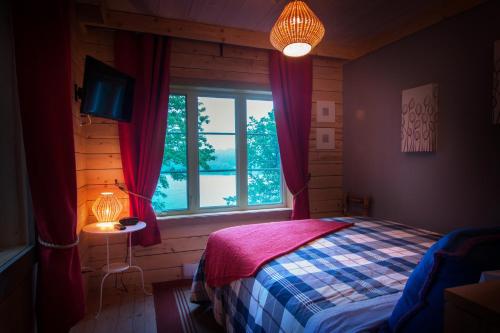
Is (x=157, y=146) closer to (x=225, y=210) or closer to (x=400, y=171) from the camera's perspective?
(x=225, y=210)

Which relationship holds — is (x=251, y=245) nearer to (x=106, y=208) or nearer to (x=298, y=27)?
(x=106, y=208)

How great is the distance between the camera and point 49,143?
162 cm

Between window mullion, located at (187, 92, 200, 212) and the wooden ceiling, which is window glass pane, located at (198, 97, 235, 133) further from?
the wooden ceiling

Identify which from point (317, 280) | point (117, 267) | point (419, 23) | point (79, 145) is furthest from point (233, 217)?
point (419, 23)

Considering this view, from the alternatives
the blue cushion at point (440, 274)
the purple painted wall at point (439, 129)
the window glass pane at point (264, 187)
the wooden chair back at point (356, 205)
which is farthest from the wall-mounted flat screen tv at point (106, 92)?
the wooden chair back at point (356, 205)

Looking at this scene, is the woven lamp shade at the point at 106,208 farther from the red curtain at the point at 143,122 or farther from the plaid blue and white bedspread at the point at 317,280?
the plaid blue and white bedspread at the point at 317,280

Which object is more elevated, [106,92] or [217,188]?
[106,92]

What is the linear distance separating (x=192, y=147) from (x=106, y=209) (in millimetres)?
1040

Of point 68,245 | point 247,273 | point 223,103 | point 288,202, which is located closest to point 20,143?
point 68,245

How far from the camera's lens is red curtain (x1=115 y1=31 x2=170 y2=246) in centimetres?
271

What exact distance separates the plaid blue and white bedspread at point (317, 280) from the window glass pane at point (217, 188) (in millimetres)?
1153

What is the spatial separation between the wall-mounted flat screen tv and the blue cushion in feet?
7.16

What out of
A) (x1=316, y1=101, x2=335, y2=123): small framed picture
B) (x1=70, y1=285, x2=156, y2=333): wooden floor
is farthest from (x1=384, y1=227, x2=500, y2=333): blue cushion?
(x1=316, y1=101, x2=335, y2=123): small framed picture

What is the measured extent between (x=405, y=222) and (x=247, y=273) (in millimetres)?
1932
